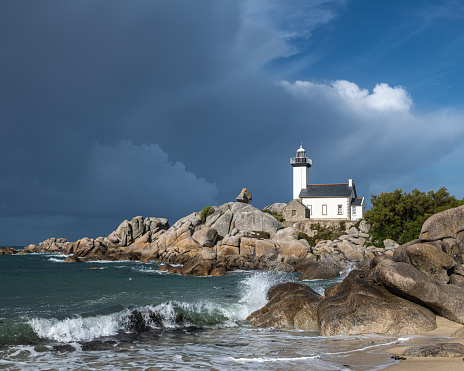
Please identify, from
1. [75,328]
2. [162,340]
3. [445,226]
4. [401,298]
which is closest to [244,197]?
[445,226]

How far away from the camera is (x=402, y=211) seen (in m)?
46.7

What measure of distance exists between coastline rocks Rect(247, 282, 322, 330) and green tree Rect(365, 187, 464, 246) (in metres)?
35.2

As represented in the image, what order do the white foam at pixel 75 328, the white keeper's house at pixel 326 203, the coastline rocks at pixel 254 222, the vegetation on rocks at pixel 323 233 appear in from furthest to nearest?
the white keeper's house at pixel 326 203, the vegetation on rocks at pixel 323 233, the coastline rocks at pixel 254 222, the white foam at pixel 75 328

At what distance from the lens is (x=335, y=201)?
213ft

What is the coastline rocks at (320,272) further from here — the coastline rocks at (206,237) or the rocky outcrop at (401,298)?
the coastline rocks at (206,237)

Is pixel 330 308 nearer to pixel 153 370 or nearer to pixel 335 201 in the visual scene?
pixel 153 370

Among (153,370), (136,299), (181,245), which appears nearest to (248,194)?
(181,245)

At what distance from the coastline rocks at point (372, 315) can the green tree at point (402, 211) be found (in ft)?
117

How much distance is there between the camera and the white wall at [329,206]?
64.3m

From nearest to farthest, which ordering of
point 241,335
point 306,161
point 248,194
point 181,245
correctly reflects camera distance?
point 241,335, point 181,245, point 248,194, point 306,161

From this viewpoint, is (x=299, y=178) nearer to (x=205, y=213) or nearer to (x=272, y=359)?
(x=205, y=213)

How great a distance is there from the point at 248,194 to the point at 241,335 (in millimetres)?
52856

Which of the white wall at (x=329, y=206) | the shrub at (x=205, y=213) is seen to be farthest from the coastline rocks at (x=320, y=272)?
the white wall at (x=329, y=206)

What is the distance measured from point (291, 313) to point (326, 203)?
54.5m
